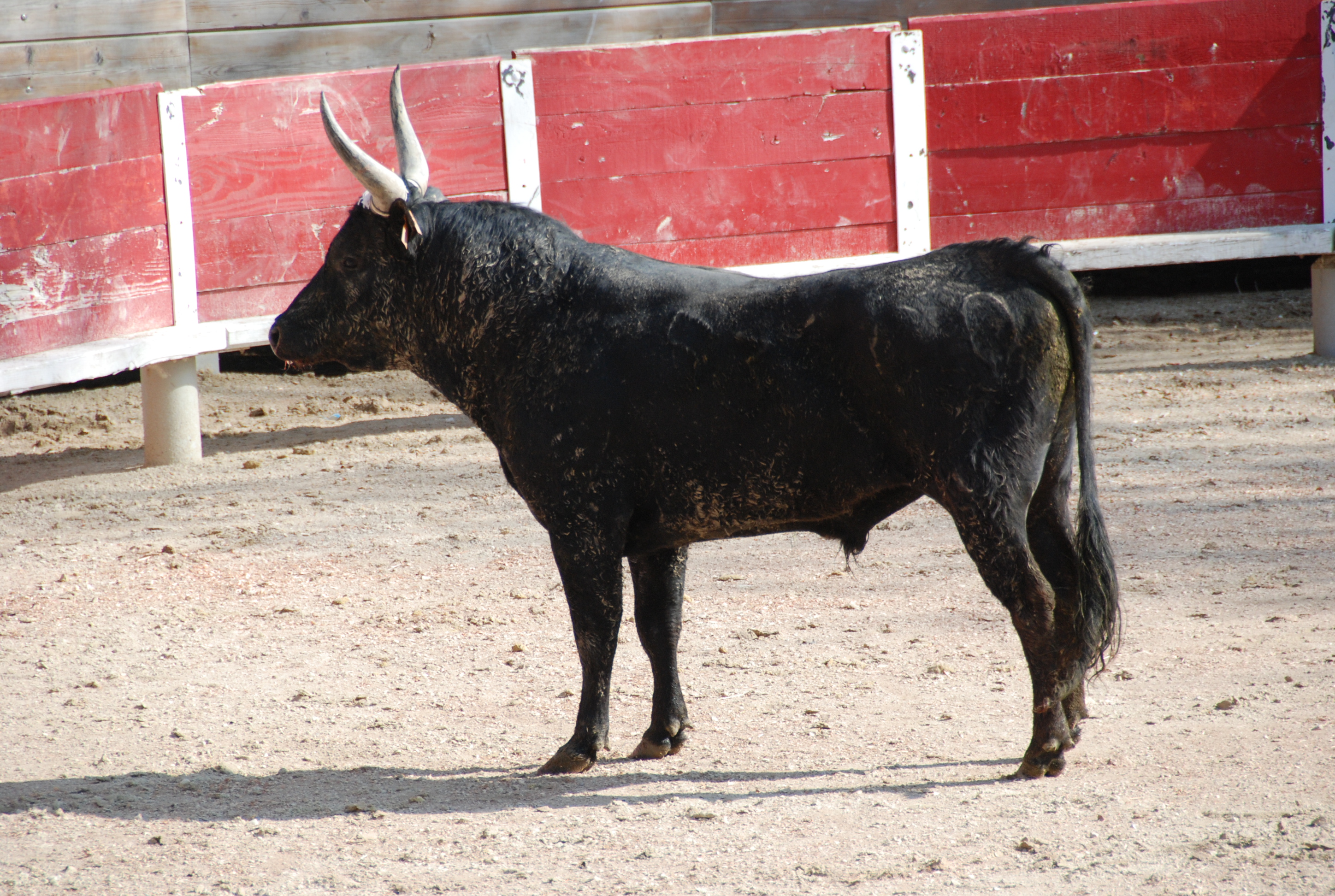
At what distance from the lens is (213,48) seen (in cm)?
912

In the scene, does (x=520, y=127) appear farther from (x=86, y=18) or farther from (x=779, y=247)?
(x=86, y=18)

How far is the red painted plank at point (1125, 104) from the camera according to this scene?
29.5 feet

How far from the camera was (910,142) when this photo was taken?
8.94 m

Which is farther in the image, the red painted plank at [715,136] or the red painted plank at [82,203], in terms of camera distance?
the red painted plank at [715,136]

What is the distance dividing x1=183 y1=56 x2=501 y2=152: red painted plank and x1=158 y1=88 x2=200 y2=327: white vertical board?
85mm

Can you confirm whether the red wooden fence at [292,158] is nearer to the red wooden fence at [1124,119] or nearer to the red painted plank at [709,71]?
the red painted plank at [709,71]

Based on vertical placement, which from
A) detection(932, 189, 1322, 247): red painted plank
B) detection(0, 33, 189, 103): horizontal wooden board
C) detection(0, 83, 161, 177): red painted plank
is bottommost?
detection(932, 189, 1322, 247): red painted plank

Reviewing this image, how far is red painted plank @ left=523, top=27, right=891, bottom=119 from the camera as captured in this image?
8445mm

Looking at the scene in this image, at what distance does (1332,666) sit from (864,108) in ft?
18.1

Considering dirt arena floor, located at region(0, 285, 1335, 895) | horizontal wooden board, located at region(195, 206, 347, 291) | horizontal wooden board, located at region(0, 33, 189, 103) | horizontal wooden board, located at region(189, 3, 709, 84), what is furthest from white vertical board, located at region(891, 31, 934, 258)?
horizontal wooden board, located at region(0, 33, 189, 103)

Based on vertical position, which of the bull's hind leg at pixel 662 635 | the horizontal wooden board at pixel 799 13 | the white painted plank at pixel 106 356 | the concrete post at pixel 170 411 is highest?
the horizontal wooden board at pixel 799 13

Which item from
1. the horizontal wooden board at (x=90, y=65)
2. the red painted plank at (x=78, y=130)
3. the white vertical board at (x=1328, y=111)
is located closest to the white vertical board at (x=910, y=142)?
the white vertical board at (x=1328, y=111)

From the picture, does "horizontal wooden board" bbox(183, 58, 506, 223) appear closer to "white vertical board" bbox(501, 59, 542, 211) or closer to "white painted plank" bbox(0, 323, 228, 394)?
"white vertical board" bbox(501, 59, 542, 211)

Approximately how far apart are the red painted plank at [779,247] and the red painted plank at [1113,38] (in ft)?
3.66
